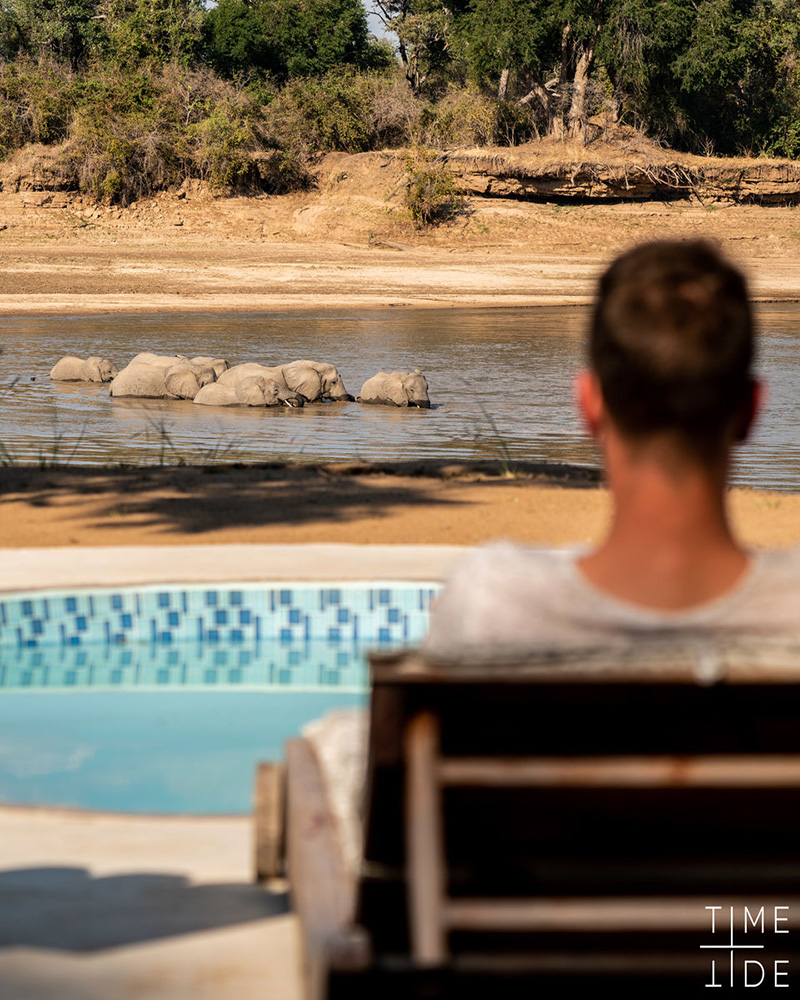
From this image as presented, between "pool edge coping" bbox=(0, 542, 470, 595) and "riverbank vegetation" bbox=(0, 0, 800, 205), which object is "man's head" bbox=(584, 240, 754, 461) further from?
"riverbank vegetation" bbox=(0, 0, 800, 205)

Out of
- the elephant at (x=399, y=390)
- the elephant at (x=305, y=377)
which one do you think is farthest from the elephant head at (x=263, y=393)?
the elephant at (x=399, y=390)

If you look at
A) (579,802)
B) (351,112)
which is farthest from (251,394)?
(351,112)

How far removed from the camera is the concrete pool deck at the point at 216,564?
614cm

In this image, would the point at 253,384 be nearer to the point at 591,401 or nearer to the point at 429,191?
the point at 591,401

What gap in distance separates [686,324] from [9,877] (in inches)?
92.8

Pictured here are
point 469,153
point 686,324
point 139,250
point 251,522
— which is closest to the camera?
point 686,324

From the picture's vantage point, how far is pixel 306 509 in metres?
8.38

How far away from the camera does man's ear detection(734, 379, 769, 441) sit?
5.44 ft

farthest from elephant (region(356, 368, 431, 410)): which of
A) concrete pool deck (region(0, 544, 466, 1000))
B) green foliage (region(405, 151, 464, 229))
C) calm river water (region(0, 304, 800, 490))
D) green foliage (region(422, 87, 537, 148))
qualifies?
green foliage (region(422, 87, 537, 148))

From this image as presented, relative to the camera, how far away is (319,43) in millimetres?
46812

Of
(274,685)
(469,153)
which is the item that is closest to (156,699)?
(274,685)

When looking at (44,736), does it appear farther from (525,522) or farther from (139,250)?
(139,250)

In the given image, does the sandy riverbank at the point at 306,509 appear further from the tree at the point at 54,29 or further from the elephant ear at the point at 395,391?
the tree at the point at 54,29

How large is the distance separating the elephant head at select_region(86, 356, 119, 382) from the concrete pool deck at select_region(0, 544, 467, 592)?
1242cm
